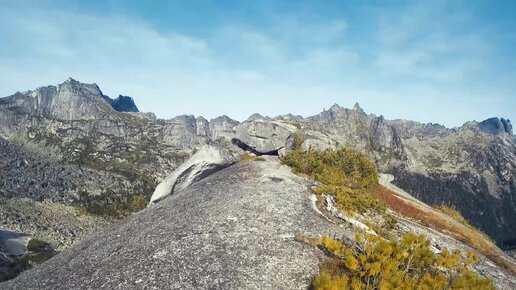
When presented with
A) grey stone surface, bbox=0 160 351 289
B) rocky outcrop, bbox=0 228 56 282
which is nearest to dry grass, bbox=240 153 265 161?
grey stone surface, bbox=0 160 351 289

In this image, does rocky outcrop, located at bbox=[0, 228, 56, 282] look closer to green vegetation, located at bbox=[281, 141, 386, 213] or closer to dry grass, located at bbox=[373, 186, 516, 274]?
green vegetation, located at bbox=[281, 141, 386, 213]

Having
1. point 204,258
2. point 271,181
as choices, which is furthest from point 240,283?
point 271,181

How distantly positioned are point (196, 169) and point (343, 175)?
53.2 feet

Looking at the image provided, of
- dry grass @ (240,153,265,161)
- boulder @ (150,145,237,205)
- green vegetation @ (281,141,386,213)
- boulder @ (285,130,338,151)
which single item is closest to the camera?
green vegetation @ (281,141,386,213)

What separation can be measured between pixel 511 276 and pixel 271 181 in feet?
60.6

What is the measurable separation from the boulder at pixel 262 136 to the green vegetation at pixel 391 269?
31.4m

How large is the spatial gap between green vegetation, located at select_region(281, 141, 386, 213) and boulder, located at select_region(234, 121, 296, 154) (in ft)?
26.4

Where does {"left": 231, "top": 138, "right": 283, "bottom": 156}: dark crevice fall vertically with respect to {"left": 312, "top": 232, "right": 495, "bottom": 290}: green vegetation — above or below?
above

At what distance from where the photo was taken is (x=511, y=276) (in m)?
27.6

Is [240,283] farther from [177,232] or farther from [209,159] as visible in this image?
[209,159]

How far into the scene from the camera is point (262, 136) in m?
55.0

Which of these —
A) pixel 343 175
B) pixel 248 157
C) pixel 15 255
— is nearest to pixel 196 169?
pixel 248 157

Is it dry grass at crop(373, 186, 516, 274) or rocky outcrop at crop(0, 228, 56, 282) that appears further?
rocky outcrop at crop(0, 228, 56, 282)

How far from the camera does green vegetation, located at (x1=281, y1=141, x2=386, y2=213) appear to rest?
103 feet
